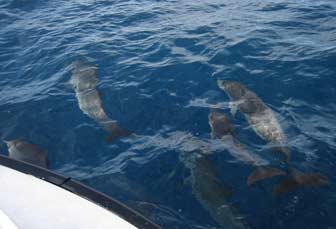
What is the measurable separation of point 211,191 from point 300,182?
1.52 meters

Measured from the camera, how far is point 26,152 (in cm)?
852

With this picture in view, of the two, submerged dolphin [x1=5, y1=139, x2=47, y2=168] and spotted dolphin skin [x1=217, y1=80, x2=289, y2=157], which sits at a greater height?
spotted dolphin skin [x1=217, y1=80, x2=289, y2=157]

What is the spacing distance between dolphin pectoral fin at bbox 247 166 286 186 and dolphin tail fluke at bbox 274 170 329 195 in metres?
0.22

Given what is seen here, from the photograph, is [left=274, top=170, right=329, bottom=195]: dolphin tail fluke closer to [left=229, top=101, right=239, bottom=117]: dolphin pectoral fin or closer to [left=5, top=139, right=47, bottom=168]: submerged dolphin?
[left=229, top=101, right=239, bottom=117]: dolphin pectoral fin

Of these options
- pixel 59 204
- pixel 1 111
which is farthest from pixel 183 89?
pixel 59 204

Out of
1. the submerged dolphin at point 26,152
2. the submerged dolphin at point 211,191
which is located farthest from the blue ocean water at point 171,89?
the submerged dolphin at point 26,152

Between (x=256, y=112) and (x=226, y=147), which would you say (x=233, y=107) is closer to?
(x=256, y=112)

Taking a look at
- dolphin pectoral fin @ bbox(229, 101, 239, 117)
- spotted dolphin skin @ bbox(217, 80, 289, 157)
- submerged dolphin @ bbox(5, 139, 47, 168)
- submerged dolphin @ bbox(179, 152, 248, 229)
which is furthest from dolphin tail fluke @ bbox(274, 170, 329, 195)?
submerged dolphin @ bbox(5, 139, 47, 168)

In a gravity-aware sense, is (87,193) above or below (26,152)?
above

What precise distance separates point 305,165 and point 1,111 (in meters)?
6.81

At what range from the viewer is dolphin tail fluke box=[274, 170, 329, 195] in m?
7.37

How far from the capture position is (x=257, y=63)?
1123cm

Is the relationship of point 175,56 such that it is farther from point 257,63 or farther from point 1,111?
point 1,111

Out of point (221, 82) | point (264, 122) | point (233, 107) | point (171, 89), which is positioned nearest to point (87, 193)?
point (264, 122)
